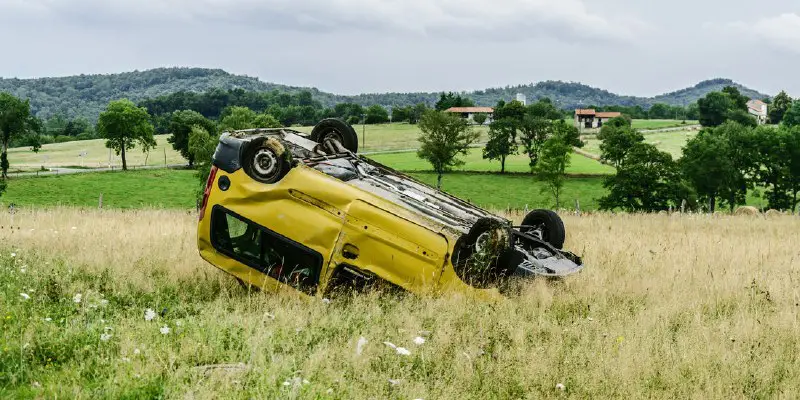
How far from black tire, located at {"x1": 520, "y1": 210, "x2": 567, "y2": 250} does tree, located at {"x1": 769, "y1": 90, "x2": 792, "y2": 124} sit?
14799cm

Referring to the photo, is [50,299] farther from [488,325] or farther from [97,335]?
[488,325]

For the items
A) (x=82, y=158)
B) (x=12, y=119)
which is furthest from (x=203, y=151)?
(x=82, y=158)

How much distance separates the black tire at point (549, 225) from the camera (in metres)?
8.38

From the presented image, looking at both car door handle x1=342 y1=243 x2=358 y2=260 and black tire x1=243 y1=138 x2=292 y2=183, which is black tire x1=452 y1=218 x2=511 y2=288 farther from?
black tire x1=243 y1=138 x2=292 y2=183

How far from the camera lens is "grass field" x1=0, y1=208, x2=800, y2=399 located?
429 centimetres

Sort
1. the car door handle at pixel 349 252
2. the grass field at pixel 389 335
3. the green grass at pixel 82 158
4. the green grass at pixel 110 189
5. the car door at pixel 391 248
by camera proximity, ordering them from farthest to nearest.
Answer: the green grass at pixel 82 158
the green grass at pixel 110 189
the car door handle at pixel 349 252
the car door at pixel 391 248
the grass field at pixel 389 335

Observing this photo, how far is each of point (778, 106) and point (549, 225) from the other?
153m

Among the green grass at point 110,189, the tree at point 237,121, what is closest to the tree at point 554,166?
the tree at point 237,121

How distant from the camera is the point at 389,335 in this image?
212 inches

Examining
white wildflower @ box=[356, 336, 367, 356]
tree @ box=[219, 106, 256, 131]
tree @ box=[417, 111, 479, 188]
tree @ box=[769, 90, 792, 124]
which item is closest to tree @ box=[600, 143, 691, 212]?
tree @ box=[417, 111, 479, 188]

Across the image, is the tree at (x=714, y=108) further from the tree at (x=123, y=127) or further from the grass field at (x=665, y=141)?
the tree at (x=123, y=127)

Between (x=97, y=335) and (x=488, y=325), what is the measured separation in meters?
3.17

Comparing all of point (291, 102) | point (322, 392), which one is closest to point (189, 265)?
point (322, 392)

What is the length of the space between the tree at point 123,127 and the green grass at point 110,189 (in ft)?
46.1
